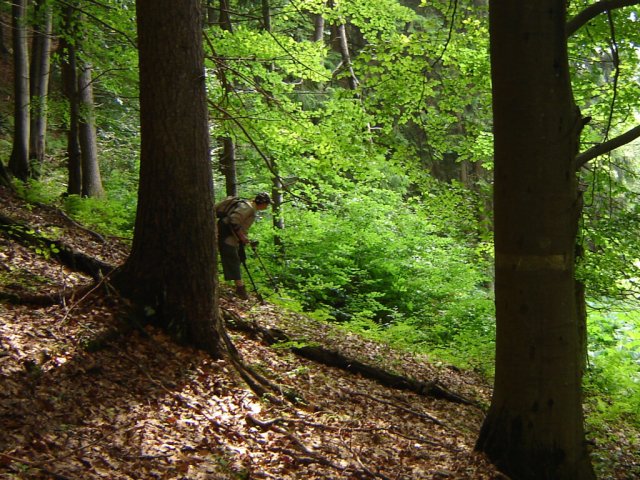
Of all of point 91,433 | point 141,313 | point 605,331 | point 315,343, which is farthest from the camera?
point 605,331

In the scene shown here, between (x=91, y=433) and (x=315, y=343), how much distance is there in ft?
12.9

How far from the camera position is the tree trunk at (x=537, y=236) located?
4730mm

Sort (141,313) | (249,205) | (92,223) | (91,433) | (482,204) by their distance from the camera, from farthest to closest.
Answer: (92,223)
(249,205)
(482,204)
(141,313)
(91,433)

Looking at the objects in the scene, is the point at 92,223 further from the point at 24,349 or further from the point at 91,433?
the point at 91,433

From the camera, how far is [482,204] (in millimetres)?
8766

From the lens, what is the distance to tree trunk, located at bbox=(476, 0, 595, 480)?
4730mm

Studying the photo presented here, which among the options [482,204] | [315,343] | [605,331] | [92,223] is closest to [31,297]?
[315,343]

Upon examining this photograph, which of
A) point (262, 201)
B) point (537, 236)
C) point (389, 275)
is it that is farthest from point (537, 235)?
point (389, 275)

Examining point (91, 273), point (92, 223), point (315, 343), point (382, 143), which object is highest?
point (382, 143)

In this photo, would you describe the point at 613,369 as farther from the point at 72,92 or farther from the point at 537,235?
the point at 72,92

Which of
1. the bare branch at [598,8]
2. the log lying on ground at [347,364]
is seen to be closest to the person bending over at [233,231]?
the log lying on ground at [347,364]

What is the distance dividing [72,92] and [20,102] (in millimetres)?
1657

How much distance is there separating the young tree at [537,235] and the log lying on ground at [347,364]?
8.11 feet

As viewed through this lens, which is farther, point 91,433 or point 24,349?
point 24,349
